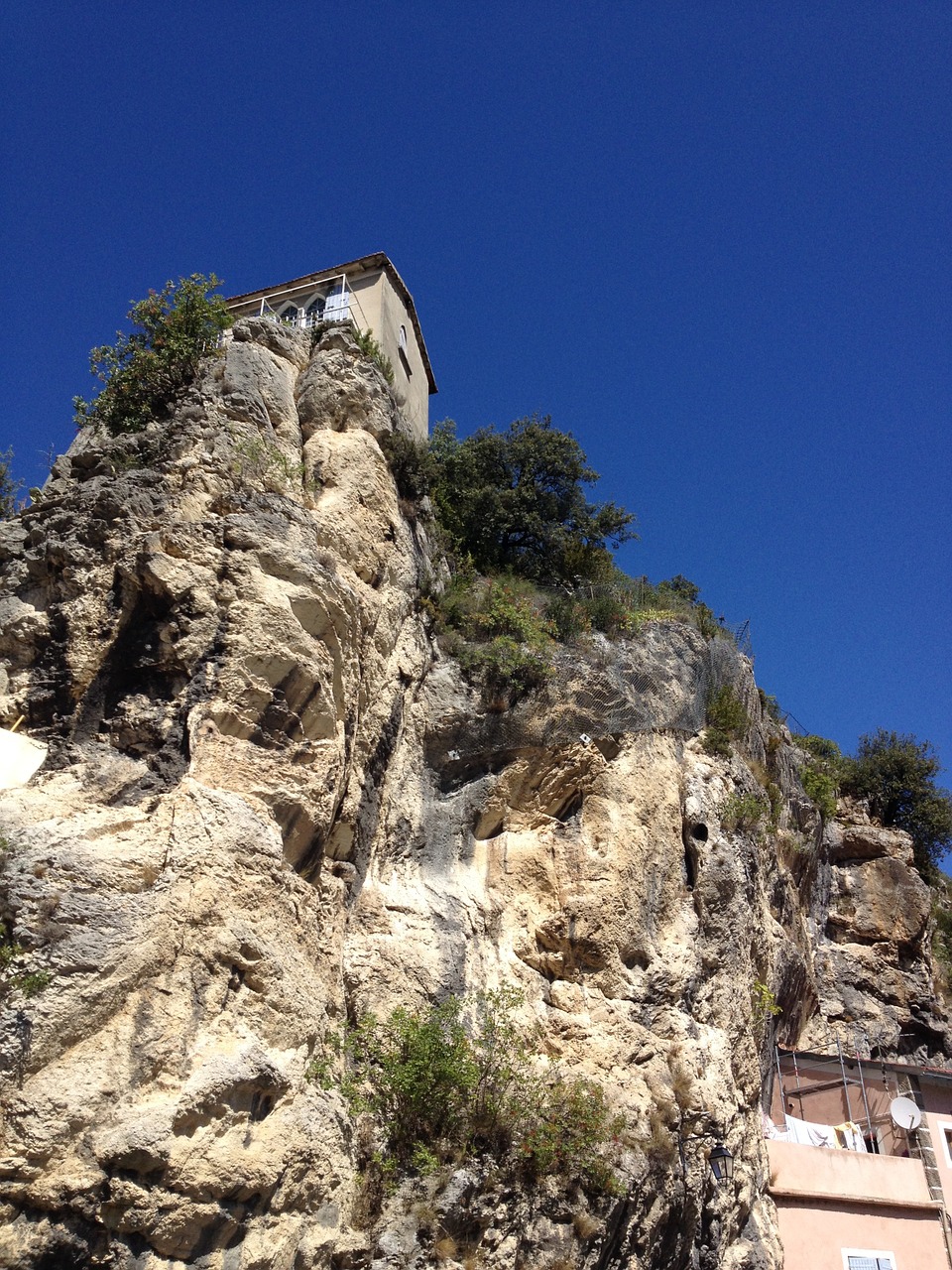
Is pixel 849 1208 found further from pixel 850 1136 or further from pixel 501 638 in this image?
pixel 501 638

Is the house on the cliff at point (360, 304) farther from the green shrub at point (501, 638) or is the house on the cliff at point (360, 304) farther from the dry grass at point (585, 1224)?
the dry grass at point (585, 1224)

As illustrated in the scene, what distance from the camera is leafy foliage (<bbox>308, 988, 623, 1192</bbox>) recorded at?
30.3 ft

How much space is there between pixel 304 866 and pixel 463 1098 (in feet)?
8.51

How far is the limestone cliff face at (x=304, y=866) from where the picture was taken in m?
7.12

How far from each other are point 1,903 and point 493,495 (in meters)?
11.3

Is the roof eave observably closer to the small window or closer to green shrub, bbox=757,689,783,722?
the small window

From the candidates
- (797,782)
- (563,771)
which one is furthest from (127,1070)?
(797,782)

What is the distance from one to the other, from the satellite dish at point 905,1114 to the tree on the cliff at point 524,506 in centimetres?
928

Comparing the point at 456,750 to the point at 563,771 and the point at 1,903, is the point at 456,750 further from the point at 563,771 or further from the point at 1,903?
the point at 1,903

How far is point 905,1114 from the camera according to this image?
15.6 meters

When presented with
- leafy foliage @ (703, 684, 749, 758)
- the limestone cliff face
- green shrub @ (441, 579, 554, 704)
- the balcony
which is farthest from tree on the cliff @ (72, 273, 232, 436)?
the balcony

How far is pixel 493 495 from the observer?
1697 cm

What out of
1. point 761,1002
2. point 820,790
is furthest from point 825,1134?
point 820,790

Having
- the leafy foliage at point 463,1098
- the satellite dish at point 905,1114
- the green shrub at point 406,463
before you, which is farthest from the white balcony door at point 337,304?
the satellite dish at point 905,1114
